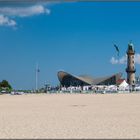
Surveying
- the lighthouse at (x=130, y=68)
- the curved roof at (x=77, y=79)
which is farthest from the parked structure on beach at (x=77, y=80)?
the lighthouse at (x=130, y=68)

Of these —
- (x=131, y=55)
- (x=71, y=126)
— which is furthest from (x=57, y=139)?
(x=131, y=55)

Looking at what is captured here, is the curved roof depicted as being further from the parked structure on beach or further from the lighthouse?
the lighthouse

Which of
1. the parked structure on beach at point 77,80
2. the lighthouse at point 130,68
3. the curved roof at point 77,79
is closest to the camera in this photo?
the lighthouse at point 130,68

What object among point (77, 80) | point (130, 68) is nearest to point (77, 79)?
point (77, 80)

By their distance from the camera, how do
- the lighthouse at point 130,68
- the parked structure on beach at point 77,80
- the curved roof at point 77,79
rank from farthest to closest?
the curved roof at point 77,79
the parked structure on beach at point 77,80
the lighthouse at point 130,68

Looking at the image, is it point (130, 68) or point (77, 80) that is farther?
point (77, 80)

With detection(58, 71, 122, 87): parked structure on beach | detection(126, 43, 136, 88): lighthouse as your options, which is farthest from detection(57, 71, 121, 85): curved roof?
detection(126, 43, 136, 88): lighthouse

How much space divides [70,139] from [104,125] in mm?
3193

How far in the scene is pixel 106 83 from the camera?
127 m

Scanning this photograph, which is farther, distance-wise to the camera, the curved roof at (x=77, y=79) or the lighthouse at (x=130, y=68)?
the curved roof at (x=77, y=79)

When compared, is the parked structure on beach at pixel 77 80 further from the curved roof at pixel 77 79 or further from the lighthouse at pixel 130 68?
the lighthouse at pixel 130 68

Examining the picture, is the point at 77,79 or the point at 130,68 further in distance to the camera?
the point at 77,79

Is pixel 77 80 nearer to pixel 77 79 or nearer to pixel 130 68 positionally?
pixel 77 79

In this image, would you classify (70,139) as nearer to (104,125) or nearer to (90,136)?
(90,136)
